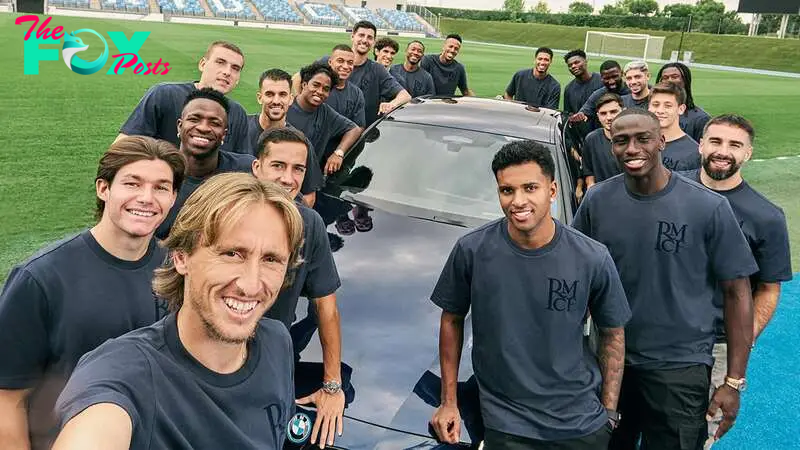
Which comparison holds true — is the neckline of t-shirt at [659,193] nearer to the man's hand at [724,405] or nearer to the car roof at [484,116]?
the man's hand at [724,405]

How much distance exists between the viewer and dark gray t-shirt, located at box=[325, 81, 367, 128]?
6.04 metres

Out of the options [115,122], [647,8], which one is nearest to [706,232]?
[115,122]

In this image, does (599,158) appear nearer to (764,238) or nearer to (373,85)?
(764,238)

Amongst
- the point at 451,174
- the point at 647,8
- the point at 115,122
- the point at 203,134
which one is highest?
the point at 647,8

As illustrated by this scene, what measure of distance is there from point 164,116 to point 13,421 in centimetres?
257

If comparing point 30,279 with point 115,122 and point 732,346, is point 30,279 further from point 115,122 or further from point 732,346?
point 115,122

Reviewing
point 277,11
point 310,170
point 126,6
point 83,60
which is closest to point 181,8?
point 126,6

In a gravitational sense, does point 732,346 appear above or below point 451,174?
below

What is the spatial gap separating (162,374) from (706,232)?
2.34m

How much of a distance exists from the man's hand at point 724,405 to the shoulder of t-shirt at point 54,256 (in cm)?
266

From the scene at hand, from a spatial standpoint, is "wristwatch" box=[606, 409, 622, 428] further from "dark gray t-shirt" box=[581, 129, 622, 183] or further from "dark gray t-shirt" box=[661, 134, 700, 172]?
"dark gray t-shirt" box=[581, 129, 622, 183]

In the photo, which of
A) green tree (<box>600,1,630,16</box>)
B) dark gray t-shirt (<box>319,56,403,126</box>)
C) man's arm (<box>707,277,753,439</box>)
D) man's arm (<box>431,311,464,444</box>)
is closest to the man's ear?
man's arm (<box>431,311,464,444</box>)

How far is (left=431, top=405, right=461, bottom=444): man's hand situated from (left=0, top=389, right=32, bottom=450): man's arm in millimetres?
1396

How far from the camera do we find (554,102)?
8922mm
